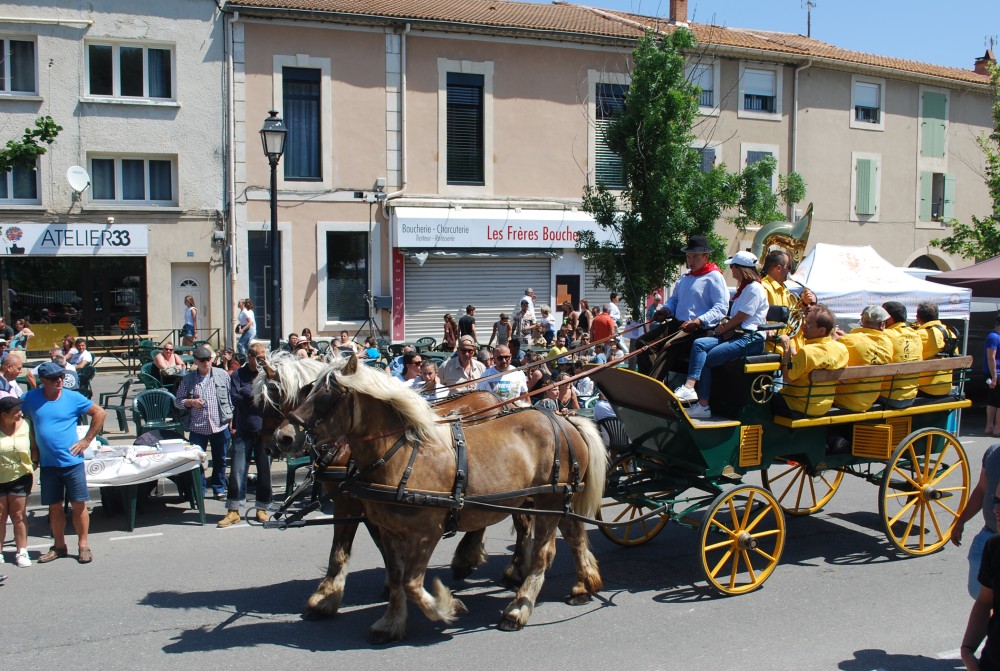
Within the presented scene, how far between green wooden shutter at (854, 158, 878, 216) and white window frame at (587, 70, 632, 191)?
865cm

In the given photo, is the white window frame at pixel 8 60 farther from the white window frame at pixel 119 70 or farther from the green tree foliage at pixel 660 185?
the green tree foliage at pixel 660 185

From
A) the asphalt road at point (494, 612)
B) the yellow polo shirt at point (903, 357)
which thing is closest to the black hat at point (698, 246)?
the yellow polo shirt at point (903, 357)

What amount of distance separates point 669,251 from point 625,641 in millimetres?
9568

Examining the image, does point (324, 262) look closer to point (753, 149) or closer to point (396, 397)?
point (753, 149)

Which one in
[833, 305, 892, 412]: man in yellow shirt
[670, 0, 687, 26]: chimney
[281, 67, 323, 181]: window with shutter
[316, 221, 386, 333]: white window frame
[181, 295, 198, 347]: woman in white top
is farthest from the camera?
[670, 0, 687, 26]: chimney

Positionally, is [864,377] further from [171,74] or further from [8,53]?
[8,53]

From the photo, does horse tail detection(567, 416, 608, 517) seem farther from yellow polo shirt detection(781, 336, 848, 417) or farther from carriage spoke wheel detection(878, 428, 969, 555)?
carriage spoke wheel detection(878, 428, 969, 555)

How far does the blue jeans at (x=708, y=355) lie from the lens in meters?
6.69

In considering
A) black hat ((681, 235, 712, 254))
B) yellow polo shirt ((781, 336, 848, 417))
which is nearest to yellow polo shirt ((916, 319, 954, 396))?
yellow polo shirt ((781, 336, 848, 417))

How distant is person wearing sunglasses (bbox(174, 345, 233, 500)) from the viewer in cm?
922

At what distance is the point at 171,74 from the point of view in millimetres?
20406

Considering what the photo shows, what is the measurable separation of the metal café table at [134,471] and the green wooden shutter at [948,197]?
27.1 metres

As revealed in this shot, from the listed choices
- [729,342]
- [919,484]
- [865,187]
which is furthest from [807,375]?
[865,187]

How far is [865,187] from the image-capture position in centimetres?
2703
